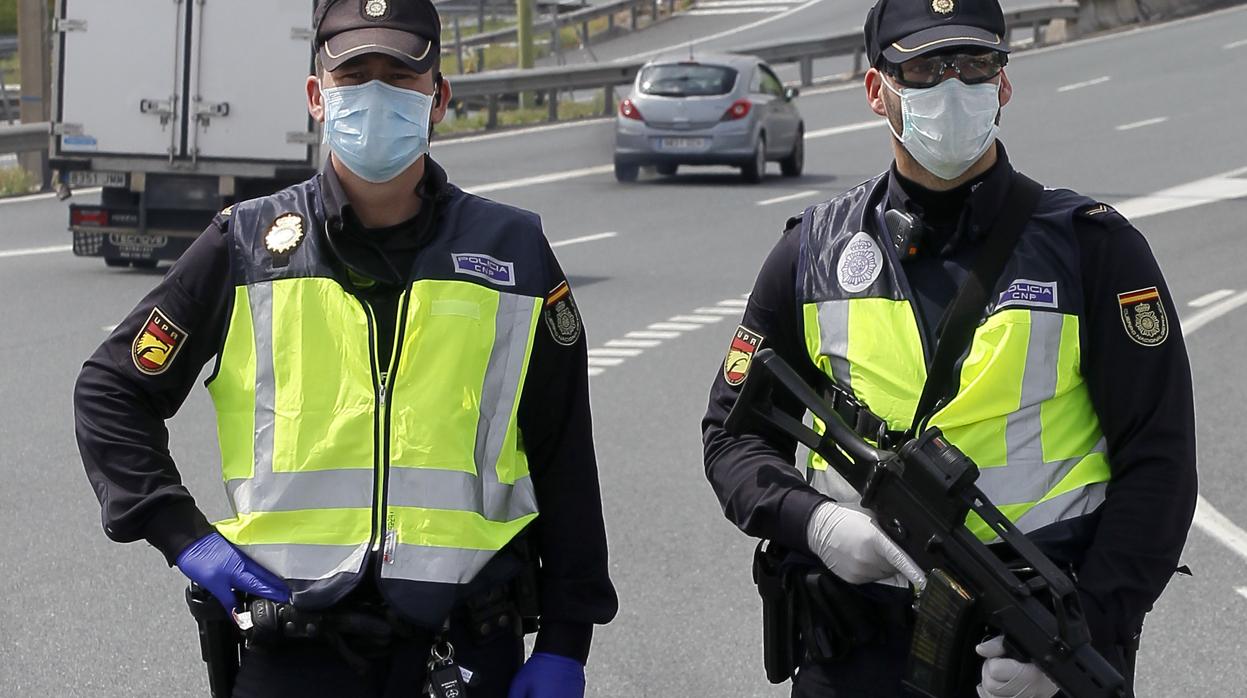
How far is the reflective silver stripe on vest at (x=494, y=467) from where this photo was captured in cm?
342

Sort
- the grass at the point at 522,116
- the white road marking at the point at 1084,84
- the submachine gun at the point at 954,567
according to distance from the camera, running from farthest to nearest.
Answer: the white road marking at the point at 1084,84
the grass at the point at 522,116
the submachine gun at the point at 954,567

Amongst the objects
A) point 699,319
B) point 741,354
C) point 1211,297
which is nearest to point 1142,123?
point 1211,297

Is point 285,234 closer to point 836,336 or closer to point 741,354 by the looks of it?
point 741,354

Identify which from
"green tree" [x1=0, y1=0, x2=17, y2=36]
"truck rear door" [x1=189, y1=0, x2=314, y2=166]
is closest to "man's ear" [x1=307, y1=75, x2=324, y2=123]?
"truck rear door" [x1=189, y1=0, x2=314, y2=166]

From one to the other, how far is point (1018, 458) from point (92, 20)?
1450cm

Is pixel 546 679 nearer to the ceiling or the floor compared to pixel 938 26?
nearer to the floor

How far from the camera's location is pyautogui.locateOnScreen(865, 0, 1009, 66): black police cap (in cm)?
368

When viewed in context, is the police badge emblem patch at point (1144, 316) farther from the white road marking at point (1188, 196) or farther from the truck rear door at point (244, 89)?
the white road marking at point (1188, 196)

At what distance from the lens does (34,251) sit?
17656 mm

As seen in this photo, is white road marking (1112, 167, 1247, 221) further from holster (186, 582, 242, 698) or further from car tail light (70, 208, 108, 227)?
holster (186, 582, 242, 698)

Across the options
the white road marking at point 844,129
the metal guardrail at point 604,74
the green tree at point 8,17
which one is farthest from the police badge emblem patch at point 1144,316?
the green tree at point 8,17

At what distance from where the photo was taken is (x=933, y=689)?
3436 millimetres

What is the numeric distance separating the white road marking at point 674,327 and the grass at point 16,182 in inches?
451

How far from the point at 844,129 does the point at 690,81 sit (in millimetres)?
5649
